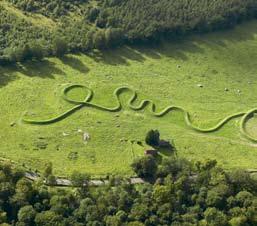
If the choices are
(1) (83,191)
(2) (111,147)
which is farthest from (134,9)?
(1) (83,191)

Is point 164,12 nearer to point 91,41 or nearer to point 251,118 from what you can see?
point 91,41

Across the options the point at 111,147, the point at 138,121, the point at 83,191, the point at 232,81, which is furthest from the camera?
the point at 232,81

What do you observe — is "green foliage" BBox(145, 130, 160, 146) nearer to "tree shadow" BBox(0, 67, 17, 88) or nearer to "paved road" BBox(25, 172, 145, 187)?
"paved road" BBox(25, 172, 145, 187)

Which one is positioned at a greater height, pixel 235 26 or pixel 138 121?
pixel 235 26

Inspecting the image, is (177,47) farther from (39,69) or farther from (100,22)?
(39,69)

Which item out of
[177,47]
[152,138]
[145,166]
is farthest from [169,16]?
[145,166]

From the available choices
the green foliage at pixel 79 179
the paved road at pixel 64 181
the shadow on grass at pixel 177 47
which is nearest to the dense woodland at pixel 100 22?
the shadow on grass at pixel 177 47
